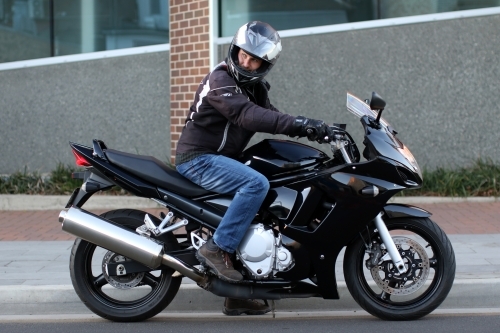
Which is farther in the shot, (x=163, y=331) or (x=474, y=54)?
(x=474, y=54)

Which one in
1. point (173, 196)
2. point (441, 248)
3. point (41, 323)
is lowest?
point (41, 323)

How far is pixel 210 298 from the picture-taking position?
5848 mm

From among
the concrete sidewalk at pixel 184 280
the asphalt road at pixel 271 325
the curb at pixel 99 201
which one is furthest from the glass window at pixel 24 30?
the asphalt road at pixel 271 325

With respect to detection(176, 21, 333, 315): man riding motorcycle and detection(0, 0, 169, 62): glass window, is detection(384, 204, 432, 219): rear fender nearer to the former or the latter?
detection(176, 21, 333, 315): man riding motorcycle

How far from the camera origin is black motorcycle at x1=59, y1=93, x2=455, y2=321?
16.5ft

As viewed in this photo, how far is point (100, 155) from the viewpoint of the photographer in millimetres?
5250

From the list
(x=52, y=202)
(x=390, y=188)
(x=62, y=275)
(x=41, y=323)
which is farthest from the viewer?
(x=52, y=202)

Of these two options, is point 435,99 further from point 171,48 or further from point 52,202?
point 52,202

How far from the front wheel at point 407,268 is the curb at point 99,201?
13.6 ft

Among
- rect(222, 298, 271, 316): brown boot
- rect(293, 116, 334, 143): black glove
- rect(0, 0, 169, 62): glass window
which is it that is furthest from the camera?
rect(0, 0, 169, 62): glass window

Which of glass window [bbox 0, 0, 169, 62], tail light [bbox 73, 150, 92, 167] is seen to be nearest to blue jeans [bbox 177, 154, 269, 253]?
tail light [bbox 73, 150, 92, 167]

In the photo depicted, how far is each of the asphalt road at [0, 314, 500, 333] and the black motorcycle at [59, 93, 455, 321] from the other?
10cm

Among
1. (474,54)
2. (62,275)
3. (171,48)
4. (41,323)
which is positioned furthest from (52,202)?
(474,54)

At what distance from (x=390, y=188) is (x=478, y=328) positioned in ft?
3.74
